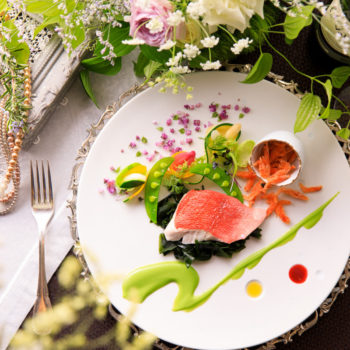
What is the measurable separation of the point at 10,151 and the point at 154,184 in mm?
481

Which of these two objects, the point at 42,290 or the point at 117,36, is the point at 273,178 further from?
the point at 42,290

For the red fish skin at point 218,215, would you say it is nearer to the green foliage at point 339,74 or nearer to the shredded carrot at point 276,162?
the shredded carrot at point 276,162

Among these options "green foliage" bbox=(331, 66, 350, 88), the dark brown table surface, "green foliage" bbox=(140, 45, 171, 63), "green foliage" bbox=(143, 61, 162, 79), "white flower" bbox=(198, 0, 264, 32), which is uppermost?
"white flower" bbox=(198, 0, 264, 32)

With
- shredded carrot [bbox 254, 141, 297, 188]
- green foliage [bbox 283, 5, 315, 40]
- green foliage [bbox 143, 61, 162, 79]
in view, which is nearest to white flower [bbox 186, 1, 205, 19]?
green foliage [bbox 283, 5, 315, 40]

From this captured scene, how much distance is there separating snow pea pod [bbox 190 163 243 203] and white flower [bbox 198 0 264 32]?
15.3 inches

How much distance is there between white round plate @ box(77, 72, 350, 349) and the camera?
115cm

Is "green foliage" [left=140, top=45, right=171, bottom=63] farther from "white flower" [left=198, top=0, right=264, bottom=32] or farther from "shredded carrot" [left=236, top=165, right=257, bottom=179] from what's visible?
"shredded carrot" [left=236, top=165, right=257, bottom=179]

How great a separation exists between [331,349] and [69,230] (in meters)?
0.88

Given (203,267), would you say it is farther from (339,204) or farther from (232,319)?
(339,204)

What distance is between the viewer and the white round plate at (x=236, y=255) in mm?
1146

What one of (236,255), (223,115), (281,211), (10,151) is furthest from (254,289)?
(10,151)

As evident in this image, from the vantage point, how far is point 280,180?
1.09m

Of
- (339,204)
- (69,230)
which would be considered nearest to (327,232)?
(339,204)

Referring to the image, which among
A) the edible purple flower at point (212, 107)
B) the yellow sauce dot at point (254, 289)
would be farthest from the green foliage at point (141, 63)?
the yellow sauce dot at point (254, 289)
